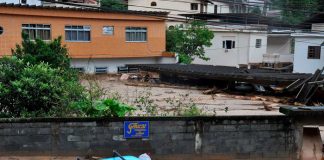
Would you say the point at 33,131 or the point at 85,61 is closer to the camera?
the point at 33,131

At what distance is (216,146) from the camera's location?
34.6 ft

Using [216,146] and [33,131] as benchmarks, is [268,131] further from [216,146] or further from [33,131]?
[33,131]

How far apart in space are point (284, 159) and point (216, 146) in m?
1.99

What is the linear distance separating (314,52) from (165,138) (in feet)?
75.3

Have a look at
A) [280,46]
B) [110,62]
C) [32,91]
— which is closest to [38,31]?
[110,62]

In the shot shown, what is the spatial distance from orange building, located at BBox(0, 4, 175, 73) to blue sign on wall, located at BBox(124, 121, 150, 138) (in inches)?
621

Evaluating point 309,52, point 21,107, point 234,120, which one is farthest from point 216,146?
point 309,52

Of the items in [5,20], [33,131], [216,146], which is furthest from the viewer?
[5,20]

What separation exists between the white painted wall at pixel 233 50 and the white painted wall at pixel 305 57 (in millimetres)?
6999

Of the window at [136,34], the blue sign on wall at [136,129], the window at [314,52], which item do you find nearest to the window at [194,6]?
the window at [136,34]

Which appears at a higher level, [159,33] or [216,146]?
[159,33]

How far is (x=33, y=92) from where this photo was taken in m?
10.3

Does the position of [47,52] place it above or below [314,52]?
above

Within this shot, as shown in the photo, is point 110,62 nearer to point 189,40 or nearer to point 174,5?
point 189,40
